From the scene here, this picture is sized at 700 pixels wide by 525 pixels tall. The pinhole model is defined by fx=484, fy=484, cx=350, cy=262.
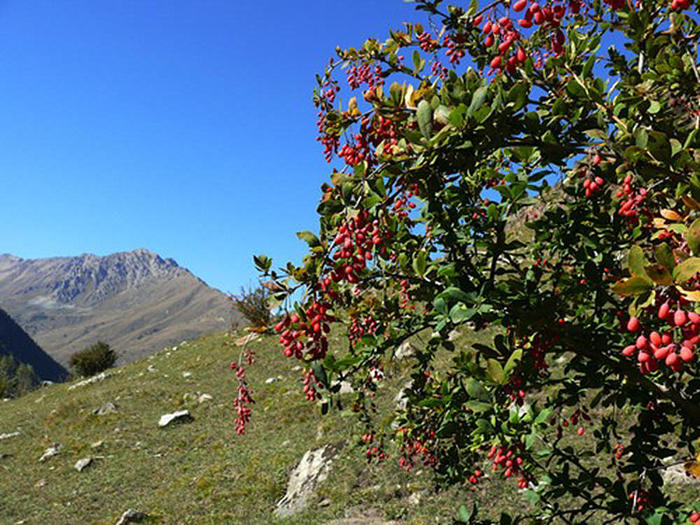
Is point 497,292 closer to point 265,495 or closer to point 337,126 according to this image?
point 337,126

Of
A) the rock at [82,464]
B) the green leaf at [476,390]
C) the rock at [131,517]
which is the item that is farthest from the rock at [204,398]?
the green leaf at [476,390]

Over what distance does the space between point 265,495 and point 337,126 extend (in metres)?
6.61

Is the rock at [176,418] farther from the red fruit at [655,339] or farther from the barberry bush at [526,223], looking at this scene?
the red fruit at [655,339]

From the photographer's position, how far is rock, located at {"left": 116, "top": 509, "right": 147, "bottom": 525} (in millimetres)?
7188

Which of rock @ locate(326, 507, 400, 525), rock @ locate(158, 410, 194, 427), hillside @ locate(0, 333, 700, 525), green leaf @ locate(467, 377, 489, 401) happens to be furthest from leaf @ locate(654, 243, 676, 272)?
rock @ locate(158, 410, 194, 427)

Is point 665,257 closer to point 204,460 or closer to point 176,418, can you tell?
point 204,460

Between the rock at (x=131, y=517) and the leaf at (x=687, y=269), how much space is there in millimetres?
8157

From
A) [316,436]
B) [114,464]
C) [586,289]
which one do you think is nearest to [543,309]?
[586,289]

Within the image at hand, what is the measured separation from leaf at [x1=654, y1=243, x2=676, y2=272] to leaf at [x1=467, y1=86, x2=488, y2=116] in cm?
→ 70

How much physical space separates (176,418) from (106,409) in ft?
8.06

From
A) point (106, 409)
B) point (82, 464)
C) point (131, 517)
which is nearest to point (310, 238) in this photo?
point (131, 517)

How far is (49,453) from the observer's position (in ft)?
36.4

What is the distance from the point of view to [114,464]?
1023 centimetres

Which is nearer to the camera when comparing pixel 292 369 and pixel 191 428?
pixel 191 428
